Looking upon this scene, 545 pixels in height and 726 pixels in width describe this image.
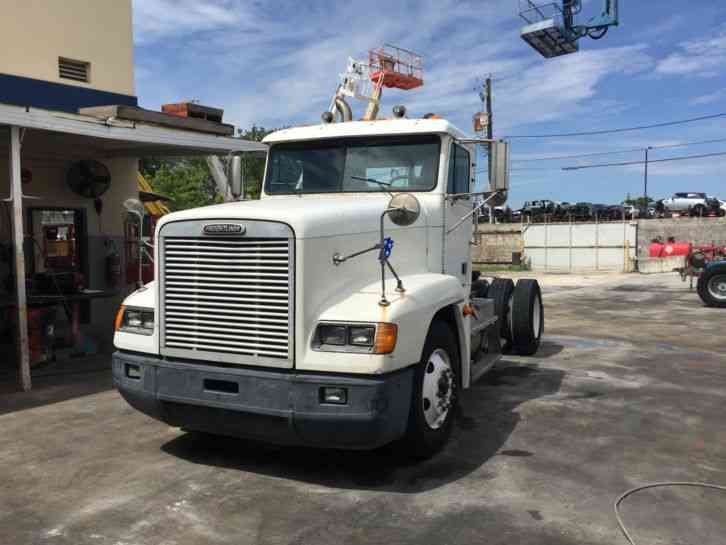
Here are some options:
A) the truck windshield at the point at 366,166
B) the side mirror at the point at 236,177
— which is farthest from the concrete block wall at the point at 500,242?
the truck windshield at the point at 366,166

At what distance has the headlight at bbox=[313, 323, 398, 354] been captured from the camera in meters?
Result: 4.14

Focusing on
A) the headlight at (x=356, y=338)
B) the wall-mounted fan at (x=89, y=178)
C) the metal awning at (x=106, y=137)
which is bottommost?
the headlight at (x=356, y=338)

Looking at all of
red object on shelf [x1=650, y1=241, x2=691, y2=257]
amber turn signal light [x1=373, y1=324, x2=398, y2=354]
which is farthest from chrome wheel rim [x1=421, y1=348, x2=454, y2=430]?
red object on shelf [x1=650, y1=241, x2=691, y2=257]

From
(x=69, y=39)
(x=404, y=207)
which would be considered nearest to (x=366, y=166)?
(x=404, y=207)

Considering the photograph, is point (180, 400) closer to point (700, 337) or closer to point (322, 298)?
point (322, 298)

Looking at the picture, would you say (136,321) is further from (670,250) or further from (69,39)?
(670,250)

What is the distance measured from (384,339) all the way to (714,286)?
13.8 m

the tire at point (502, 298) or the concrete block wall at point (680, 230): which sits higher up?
the concrete block wall at point (680, 230)

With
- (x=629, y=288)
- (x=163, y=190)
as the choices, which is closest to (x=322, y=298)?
(x=629, y=288)

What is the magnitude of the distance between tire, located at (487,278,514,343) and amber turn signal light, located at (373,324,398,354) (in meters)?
4.59

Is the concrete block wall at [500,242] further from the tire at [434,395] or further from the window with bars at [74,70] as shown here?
the tire at [434,395]

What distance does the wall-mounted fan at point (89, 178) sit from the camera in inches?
429

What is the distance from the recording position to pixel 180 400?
178 inches

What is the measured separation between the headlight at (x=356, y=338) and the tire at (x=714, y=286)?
538 inches
